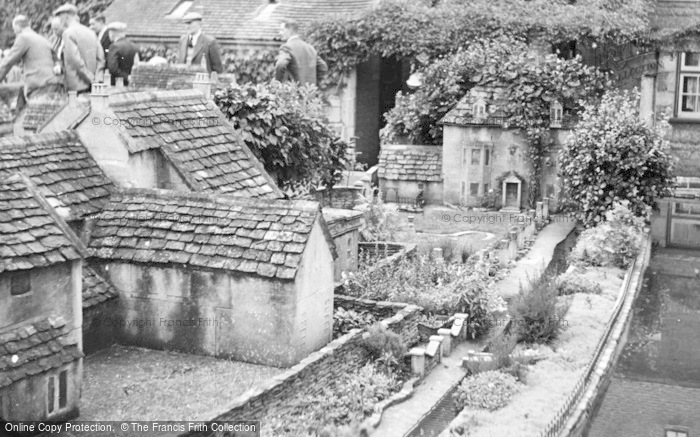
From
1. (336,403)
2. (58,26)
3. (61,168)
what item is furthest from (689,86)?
(336,403)

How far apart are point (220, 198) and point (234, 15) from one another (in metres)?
16.5

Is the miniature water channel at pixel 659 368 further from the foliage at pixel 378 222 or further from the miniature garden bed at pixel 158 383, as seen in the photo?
the foliage at pixel 378 222

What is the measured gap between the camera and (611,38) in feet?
84.2

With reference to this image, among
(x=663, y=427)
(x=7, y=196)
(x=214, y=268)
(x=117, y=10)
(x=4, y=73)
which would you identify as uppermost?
(x=117, y=10)

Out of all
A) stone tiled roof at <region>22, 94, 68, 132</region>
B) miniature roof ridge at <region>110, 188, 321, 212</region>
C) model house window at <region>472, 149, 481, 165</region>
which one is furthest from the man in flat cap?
miniature roof ridge at <region>110, 188, 321, 212</region>

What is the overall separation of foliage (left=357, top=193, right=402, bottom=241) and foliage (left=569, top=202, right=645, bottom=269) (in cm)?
316

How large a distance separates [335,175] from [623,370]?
725cm

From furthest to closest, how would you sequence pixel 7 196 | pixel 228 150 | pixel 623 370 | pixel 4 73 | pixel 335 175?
pixel 335 175 → pixel 4 73 → pixel 228 150 → pixel 623 370 → pixel 7 196

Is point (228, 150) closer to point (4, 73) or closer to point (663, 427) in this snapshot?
point (4, 73)

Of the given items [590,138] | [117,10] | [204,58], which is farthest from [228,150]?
[117,10]

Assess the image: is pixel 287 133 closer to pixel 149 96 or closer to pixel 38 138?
pixel 149 96

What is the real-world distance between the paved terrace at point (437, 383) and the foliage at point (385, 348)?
1.35 feet

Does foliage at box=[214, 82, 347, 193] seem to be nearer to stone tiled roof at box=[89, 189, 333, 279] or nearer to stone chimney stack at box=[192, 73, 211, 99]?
stone chimney stack at box=[192, 73, 211, 99]

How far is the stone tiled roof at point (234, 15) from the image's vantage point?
89.1 ft
